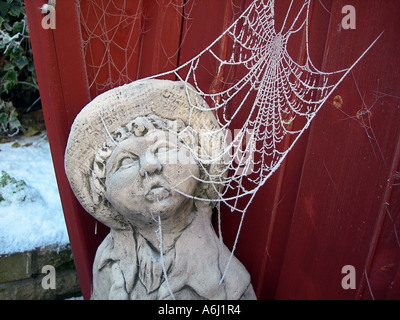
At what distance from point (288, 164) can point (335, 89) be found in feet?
1.39

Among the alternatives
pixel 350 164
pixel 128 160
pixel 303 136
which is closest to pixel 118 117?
pixel 128 160

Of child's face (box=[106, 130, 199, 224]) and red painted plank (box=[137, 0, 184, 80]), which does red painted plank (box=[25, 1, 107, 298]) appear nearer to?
red painted plank (box=[137, 0, 184, 80])

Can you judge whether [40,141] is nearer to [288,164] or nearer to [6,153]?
[6,153]

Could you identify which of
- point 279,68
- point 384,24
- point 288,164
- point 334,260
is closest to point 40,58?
point 279,68

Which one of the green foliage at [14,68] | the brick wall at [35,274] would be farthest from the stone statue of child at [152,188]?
the green foliage at [14,68]

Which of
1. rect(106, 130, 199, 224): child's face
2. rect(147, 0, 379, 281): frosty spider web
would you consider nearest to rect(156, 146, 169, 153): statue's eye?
rect(106, 130, 199, 224): child's face

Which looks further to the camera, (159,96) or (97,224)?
(97,224)

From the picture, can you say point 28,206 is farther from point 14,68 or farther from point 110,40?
point 14,68

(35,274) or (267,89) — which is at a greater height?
(267,89)

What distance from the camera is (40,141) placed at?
11.3 ft

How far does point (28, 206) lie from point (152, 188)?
148cm

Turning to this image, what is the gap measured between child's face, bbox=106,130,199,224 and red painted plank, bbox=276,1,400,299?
2.14ft

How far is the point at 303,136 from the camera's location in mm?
1908
